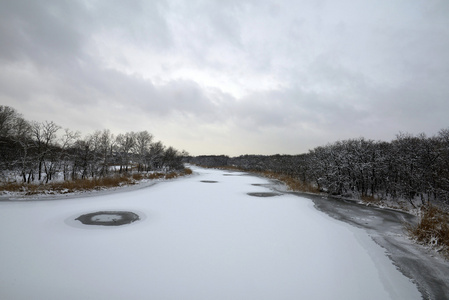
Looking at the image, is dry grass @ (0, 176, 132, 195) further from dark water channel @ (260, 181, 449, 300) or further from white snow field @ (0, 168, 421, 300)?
dark water channel @ (260, 181, 449, 300)

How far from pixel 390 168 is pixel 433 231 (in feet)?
44.1

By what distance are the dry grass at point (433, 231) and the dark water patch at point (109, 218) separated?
38.3 feet

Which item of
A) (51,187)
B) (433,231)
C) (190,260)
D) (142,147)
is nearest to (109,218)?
(190,260)

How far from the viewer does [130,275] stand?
4.50 metres

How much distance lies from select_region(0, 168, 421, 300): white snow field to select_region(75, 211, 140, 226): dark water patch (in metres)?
0.41

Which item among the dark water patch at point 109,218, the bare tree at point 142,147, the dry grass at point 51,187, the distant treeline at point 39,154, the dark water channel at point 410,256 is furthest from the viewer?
the bare tree at point 142,147

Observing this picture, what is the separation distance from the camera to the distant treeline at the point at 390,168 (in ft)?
46.1

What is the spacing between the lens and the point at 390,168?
1766cm

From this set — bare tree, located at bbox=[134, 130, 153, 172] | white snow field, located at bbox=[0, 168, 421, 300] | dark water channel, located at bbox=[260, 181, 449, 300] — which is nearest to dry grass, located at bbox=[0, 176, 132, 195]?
white snow field, located at bbox=[0, 168, 421, 300]

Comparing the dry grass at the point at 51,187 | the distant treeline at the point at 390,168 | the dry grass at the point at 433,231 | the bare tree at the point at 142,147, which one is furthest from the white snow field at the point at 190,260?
the bare tree at the point at 142,147

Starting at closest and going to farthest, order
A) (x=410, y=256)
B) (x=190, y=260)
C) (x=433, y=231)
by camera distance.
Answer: (x=190, y=260) < (x=410, y=256) < (x=433, y=231)

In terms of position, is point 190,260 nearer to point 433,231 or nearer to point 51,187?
point 433,231

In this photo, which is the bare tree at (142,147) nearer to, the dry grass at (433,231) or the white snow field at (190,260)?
the white snow field at (190,260)

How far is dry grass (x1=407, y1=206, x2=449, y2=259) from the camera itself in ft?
20.9
